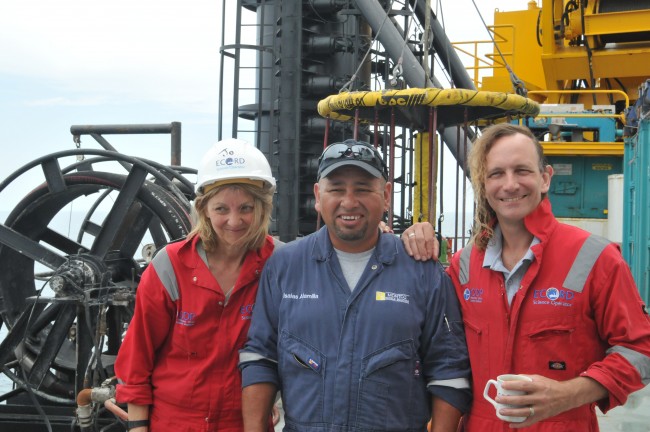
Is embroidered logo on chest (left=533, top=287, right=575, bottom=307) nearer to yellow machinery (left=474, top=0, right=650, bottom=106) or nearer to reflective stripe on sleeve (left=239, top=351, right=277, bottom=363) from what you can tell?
reflective stripe on sleeve (left=239, top=351, right=277, bottom=363)

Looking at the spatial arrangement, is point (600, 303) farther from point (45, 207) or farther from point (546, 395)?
point (45, 207)

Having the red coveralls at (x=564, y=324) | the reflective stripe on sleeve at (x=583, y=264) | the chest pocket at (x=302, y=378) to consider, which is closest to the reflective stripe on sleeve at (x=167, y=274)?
the chest pocket at (x=302, y=378)

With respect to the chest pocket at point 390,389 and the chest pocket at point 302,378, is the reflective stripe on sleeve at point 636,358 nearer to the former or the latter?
the chest pocket at point 390,389

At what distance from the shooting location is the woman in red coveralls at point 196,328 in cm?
335

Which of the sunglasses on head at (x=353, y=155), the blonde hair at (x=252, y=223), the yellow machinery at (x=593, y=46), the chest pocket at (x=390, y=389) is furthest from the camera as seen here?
the yellow machinery at (x=593, y=46)

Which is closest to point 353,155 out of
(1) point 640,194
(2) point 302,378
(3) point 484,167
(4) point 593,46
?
(3) point 484,167

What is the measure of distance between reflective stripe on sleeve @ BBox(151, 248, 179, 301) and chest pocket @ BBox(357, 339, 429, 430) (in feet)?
2.92

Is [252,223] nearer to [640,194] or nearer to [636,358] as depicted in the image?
[636,358]

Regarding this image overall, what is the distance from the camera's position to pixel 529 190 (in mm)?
3004

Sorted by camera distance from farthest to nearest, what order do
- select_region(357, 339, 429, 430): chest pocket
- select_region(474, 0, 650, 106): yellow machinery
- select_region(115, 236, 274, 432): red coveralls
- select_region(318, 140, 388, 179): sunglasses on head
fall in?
select_region(474, 0, 650, 106): yellow machinery → select_region(115, 236, 274, 432): red coveralls → select_region(318, 140, 388, 179): sunglasses on head → select_region(357, 339, 429, 430): chest pocket

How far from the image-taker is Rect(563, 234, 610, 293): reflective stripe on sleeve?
2.90m

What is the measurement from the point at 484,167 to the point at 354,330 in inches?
32.2

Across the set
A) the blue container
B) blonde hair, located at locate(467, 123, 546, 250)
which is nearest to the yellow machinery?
the blue container

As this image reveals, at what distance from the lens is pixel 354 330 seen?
307cm
